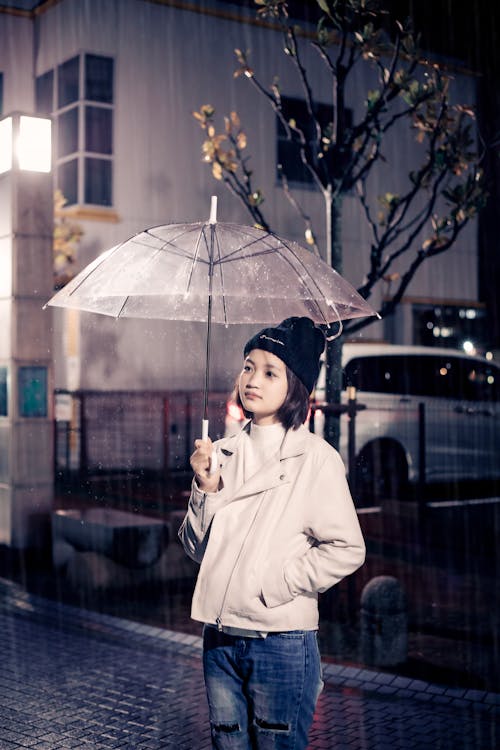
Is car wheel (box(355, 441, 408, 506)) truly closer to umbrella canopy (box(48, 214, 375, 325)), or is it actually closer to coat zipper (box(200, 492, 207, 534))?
umbrella canopy (box(48, 214, 375, 325))

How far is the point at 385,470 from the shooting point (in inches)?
539

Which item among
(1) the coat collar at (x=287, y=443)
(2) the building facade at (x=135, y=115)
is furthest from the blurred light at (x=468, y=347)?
(1) the coat collar at (x=287, y=443)

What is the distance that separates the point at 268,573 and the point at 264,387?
0.64m

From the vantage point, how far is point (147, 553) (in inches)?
351

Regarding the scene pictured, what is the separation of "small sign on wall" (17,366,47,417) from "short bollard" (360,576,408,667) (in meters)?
4.74

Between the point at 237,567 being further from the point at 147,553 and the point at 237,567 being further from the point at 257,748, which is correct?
the point at 147,553

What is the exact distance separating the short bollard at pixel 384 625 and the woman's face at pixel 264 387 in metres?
3.64

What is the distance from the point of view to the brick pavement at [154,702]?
17.7 feet

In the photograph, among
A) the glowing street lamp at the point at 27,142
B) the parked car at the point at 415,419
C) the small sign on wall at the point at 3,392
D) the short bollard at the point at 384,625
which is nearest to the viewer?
the short bollard at the point at 384,625

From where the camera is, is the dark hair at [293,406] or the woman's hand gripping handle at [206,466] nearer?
the woman's hand gripping handle at [206,466]

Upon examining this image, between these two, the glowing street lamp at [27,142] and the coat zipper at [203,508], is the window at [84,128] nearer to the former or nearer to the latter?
the glowing street lamp at [27,142]

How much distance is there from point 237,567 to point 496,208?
21853 millimetres

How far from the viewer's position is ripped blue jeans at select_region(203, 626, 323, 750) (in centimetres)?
337

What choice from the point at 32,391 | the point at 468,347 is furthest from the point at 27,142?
the point at 468,347
